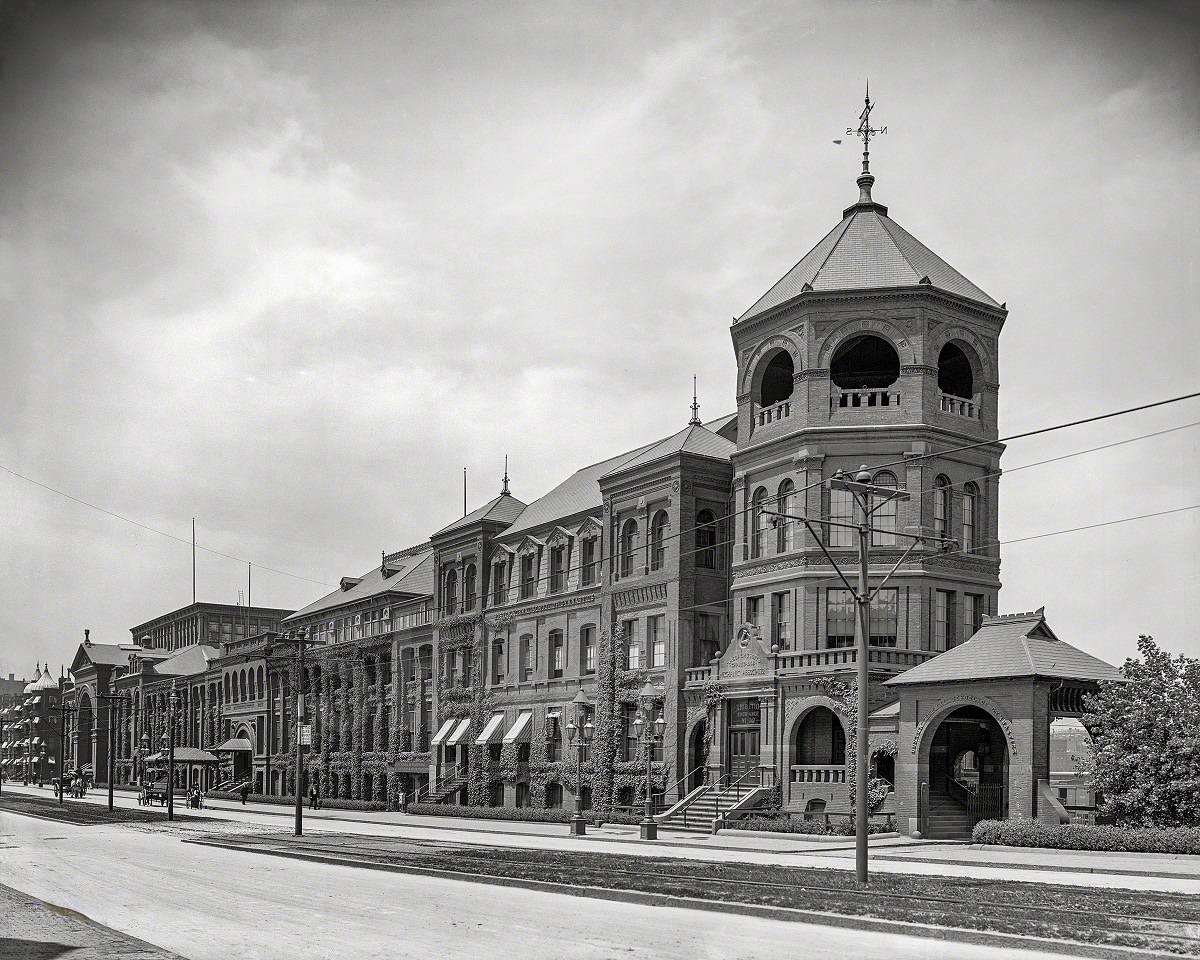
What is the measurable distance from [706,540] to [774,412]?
6318mm

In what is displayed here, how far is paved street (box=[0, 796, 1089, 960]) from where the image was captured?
16.1 metres

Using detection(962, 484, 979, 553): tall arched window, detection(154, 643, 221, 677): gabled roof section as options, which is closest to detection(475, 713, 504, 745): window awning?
detection(962, 484, 979, 553): tall arched window

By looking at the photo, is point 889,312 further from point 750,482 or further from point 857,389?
point 750,482

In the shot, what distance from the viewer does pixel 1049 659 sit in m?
37.8

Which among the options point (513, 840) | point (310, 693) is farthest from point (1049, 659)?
point (310, 693)

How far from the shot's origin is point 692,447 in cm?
5281

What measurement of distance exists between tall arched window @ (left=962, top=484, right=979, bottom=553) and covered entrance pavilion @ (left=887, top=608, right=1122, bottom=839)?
212 inches

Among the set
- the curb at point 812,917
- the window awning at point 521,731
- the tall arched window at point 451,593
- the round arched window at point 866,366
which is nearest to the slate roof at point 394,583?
the tall arched window at point 451,593

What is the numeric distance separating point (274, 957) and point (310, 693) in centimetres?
6912

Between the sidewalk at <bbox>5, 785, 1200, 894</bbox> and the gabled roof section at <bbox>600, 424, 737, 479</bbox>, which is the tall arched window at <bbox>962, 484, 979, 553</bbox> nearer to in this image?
the gabled roof section at <bbox>600, 424, 737, 479</bbox>

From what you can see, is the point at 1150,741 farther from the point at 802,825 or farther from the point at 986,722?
the point at 802,825

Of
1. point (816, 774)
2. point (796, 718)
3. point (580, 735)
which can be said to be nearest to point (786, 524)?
point (796, 718)

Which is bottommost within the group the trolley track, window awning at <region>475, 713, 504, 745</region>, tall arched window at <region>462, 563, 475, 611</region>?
window awning at <region>475, 713, 504, 745</region>

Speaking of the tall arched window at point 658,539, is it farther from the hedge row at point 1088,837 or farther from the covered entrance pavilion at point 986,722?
the hedge row at point 1088,837
